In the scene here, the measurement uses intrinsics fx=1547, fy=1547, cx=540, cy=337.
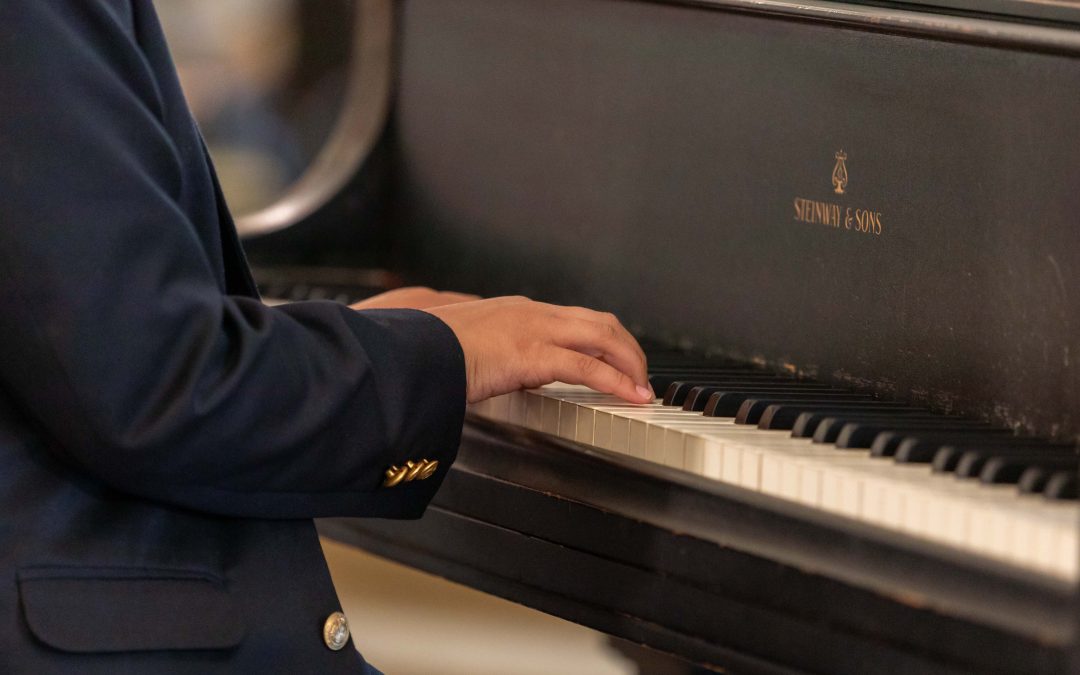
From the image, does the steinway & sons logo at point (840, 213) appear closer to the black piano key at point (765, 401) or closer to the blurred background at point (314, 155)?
the black piano key at point (765, 401)

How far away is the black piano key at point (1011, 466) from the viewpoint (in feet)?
3.74

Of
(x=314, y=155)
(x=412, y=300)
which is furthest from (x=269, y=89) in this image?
Result: (x=412, y=300)

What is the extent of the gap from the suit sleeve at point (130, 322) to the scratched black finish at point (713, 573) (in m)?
0.28

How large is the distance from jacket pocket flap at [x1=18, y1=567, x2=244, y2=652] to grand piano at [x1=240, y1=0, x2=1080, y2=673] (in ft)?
1.24

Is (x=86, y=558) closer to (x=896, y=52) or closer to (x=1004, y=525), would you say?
(x=1004, y=525)

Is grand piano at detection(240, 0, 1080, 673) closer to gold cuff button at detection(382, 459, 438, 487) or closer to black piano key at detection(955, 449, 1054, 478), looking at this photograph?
black piano key at detection(955, 449, 1054, 478)

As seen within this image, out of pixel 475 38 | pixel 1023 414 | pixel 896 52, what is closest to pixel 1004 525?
pixel 1023 414

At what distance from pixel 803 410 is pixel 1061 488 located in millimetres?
304

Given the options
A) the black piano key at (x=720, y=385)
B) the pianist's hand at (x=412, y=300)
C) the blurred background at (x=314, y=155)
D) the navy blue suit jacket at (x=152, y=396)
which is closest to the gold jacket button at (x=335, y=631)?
the navy blue suit jacket at (x=152, y=396)

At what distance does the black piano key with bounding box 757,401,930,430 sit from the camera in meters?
1.34

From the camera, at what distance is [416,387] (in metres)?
1.32

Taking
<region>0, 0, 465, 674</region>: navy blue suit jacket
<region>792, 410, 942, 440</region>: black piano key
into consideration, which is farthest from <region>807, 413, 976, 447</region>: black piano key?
<region>0, 0, 465, 674</region>: navy blue suit jacket

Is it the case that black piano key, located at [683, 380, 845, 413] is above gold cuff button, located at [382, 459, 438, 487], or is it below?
above

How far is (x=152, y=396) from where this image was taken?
3.90 ft
